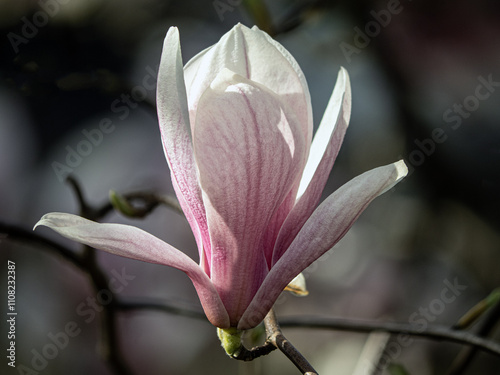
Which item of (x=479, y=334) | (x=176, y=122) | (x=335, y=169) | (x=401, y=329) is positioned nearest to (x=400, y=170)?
(x=176, y=122)

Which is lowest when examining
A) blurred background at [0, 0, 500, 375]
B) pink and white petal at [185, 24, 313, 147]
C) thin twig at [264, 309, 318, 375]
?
blurred background at [0, 0, 500, 375]

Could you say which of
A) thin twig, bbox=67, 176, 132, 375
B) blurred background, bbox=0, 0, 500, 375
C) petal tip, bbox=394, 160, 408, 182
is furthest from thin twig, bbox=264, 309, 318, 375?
blurred background, bbox=0, 0, 500, 375

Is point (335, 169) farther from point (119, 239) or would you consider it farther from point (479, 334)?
point (119, 239)

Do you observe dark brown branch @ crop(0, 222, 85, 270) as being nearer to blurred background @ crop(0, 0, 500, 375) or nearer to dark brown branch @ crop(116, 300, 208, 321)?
dark brown branch @ crop(116, 300, 208, 321)

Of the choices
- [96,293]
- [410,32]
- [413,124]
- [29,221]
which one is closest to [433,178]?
[413,124]

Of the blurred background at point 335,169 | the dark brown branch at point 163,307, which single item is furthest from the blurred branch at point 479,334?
the blurred background at point 335,169

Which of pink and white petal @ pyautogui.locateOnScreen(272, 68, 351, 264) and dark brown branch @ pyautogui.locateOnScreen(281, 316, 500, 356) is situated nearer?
pink and white petal @ pyautogui.locateOnScreen(272, 68, 351, 264)
